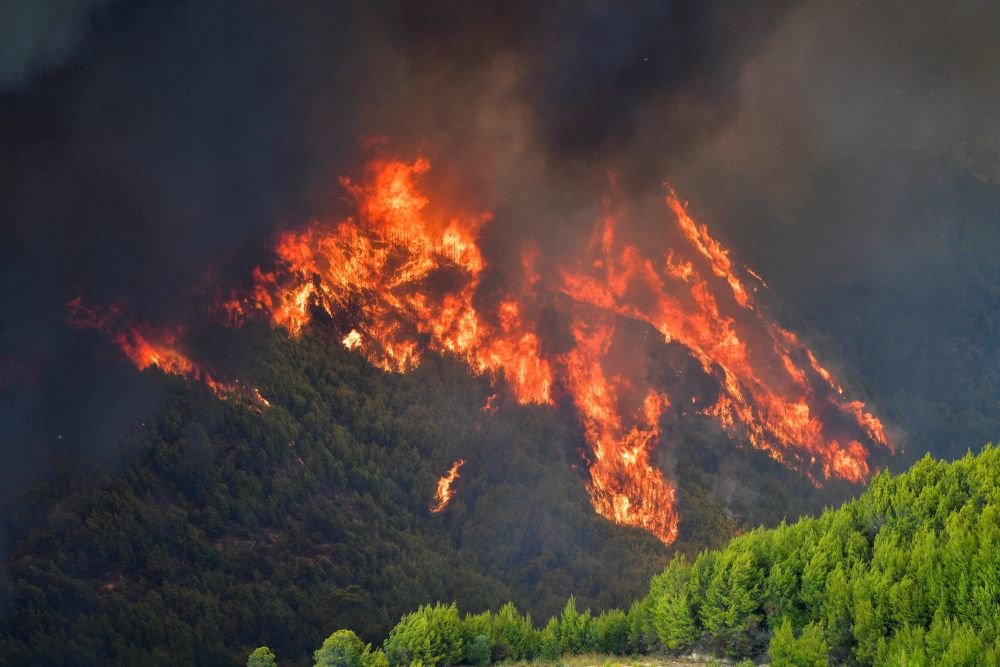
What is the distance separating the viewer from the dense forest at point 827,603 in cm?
5619

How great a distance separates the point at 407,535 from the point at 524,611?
54.3 ft

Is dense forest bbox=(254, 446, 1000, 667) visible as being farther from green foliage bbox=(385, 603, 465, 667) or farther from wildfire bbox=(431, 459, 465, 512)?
wildfire bbox=(431, 459, 465, 512)

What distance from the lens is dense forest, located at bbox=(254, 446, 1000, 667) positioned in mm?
56188

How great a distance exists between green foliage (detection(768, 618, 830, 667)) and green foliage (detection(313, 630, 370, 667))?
31.6 meters

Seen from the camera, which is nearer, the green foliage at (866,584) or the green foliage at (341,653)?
the green foliage at (866,584)

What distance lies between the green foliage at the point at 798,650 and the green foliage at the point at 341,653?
31.6 m

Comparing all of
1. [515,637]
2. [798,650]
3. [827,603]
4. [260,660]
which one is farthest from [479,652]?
[798,650]

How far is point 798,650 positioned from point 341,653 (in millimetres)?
34606

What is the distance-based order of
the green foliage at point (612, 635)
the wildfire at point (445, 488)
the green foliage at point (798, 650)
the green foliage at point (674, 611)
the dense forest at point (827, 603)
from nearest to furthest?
the green foliage at point (798, 650), the dense forest at point (827, 603), the green foliage at point (674, 611), the green foliage at point (612, 635), the wildfire at point (445, 488)

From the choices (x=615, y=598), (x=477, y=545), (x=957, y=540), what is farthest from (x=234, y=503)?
(x=957, y=540)

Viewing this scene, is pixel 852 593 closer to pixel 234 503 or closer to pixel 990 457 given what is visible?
pixel 990 457

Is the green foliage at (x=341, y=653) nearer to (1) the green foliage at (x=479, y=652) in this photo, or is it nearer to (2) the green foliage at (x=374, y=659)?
(2) the green foliage at (x=374, y=659)

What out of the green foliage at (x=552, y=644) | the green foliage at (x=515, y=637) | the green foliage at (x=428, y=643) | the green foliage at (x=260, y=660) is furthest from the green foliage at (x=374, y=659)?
the green foliage at (x=552, y=644)

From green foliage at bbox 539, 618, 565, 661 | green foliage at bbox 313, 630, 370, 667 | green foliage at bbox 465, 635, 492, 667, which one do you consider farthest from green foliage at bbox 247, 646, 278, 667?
green foliage at bbox 539, 618, 565, 661
